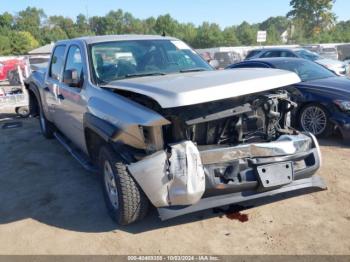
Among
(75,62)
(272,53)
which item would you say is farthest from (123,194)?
(272,53)

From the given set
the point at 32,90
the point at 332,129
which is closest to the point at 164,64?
the point at 332,129

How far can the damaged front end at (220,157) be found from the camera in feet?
11.1

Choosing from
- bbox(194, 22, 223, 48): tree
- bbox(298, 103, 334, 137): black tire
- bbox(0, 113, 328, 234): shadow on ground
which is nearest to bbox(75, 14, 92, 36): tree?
bbox(194, 22, 223, 48): tree

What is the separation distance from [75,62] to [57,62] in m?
1.10

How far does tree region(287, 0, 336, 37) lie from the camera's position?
6381 cm

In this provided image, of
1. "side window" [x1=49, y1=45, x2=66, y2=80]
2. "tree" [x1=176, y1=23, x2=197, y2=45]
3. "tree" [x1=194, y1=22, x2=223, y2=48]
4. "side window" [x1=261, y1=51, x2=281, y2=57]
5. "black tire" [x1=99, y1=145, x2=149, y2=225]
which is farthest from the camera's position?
"tree" [x1=176, y1=23, x2=197, y2=45]

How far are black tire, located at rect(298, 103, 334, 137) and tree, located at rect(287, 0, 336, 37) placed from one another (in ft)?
206

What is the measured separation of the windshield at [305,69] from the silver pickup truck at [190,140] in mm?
3357

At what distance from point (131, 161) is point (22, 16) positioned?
346ft

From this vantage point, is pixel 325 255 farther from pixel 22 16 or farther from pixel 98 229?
pixel 22 16

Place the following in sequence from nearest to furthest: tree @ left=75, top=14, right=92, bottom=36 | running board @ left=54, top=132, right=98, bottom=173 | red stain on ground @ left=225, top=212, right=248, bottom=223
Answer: red stain on ground @ left=225, top=212, right=248, bottom=223 → running board @ left=54, top=132, right=98, bottom=173 → tree @ left=75, top=14, right=92, bottom=36

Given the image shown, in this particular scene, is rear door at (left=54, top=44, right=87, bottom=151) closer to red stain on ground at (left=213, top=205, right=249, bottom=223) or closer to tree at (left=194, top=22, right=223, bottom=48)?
red stain on ground at (left=213, top=205, right=249, bottom=223)

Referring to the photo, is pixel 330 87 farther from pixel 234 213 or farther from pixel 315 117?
pixel 234 213

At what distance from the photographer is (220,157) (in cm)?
358
